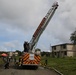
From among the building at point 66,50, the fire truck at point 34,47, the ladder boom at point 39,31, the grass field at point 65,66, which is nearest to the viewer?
the grass field at point 65,66

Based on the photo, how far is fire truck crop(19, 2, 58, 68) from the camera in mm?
27047

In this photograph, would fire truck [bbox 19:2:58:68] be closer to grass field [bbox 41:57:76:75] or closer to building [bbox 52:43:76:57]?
grass field [bbox 41:57:76:75]

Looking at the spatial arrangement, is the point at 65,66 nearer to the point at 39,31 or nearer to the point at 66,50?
the point at 39,31

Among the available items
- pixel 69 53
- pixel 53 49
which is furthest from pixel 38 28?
pixel 53 49

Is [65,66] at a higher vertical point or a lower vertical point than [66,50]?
lower

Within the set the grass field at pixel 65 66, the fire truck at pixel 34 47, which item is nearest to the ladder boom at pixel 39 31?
the fire truck at pixel 34 47

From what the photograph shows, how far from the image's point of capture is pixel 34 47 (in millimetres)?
32469

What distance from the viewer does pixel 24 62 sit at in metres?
27.0

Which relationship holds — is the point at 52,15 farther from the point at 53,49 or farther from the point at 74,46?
the point at 53,49

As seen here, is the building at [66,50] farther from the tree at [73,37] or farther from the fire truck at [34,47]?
the fire truck at [34,47]

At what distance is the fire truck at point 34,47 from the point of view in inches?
1065

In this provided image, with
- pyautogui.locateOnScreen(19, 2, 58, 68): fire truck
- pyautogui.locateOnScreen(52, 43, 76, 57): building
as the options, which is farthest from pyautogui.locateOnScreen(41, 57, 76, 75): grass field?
pyautogui.locateOnScreen(52, 43, 76, 57): building

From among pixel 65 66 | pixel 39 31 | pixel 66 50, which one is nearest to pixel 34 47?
pixel 39 31

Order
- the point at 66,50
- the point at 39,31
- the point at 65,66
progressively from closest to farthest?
the point at 65,66
the point at 39,31
the point at 66,50
